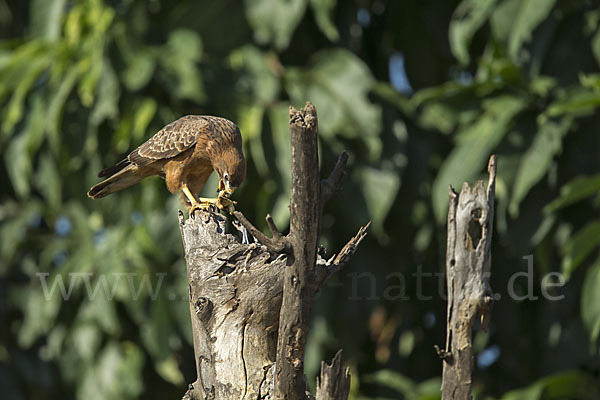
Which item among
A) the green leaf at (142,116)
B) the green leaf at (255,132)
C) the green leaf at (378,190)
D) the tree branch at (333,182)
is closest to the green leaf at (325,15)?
the green leaf at (255,132)

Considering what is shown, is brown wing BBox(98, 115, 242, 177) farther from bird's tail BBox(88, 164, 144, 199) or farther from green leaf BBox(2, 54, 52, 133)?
green leaf BBox(2, 54, 52, 133)

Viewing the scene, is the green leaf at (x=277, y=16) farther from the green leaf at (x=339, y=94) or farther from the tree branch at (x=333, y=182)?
the tree branch at (x=333, y=182)

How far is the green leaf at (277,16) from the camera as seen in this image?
6.43 meters

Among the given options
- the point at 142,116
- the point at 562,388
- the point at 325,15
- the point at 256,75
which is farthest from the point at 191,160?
the point at 562,388

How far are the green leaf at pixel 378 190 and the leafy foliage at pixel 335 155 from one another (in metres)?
0.01

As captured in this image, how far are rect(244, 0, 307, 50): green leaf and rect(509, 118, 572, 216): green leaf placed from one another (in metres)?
1.91

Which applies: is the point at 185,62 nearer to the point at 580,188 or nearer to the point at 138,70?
the point at 138,70

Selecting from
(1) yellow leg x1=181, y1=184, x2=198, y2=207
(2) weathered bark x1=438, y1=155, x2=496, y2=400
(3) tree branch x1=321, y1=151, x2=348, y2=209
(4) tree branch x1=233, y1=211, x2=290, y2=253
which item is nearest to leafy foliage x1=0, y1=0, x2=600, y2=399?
(1) yellow leg x1=181, y1=184, x2=198, y2=207

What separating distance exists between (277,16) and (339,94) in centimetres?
74

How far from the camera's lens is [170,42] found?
6.52 meters

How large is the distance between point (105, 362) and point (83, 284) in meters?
0.67

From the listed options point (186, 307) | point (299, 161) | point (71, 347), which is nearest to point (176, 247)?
point (186, 307)

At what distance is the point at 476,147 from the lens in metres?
5.99

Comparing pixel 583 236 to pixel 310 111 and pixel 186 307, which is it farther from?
pixel 310 111
